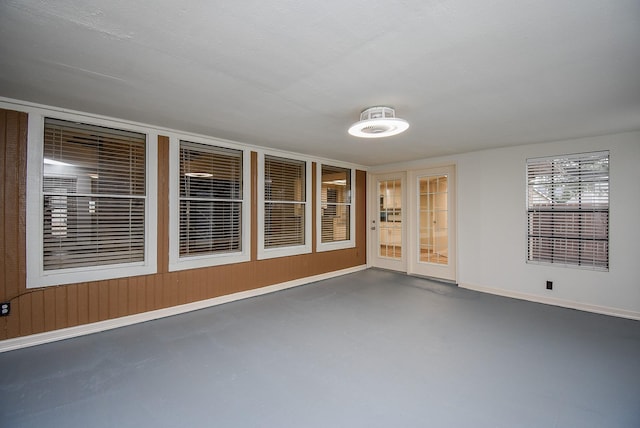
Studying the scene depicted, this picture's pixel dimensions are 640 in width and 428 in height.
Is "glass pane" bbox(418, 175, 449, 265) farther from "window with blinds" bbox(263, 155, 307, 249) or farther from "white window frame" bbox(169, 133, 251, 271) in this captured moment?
"white window frame" bbox(169, 133, 251, 271)

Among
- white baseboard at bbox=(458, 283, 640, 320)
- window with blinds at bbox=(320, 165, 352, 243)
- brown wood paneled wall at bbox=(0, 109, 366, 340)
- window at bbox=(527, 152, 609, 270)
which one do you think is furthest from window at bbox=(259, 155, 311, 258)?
window at bbox=(527, 152, 609, 270)

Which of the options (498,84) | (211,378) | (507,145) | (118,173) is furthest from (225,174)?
(507,145)

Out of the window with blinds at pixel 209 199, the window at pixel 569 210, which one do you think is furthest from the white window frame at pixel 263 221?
the window at pixel 569 210

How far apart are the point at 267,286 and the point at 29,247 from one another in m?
2.84

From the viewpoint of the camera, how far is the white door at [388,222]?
6.04 metres

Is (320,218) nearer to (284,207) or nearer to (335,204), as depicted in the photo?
(335,204)

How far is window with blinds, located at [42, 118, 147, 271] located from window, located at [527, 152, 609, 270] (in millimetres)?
5440

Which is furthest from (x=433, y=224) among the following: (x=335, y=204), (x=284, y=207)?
(x=284, y=207)

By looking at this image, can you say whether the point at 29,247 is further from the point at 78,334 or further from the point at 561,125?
the point at 561,125

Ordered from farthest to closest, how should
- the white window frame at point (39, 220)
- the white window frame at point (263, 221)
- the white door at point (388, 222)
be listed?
the white door at point (388, 222)
the white window frame at point (263, 221)
the white window frame at point (39, 220)

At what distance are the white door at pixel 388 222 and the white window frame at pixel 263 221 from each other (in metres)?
1.86

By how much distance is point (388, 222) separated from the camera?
249 inches

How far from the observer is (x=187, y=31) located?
1.66 metres

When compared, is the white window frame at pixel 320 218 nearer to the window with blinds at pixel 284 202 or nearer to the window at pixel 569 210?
the window with blinds at pixel 284 202
